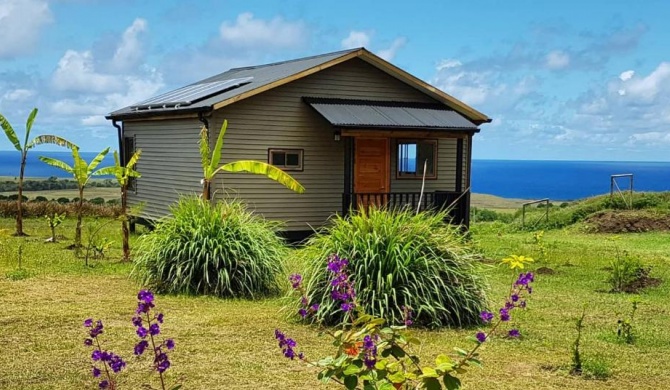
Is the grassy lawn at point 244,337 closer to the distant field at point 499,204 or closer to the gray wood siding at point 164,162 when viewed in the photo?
the gray wood siding at point 164,162

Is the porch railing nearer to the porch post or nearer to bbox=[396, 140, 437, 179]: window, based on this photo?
the porch post

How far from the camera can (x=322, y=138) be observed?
17.5 meters

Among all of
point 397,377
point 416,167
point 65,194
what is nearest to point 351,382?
point 397,377

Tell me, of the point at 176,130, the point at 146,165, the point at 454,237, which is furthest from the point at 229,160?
the point at 454,237

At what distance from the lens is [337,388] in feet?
19.9

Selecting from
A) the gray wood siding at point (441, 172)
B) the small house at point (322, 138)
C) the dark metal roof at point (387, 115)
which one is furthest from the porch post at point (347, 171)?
the gray wood siding at point (441, 172)

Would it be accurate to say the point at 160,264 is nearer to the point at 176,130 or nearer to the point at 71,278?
the point at 71,278

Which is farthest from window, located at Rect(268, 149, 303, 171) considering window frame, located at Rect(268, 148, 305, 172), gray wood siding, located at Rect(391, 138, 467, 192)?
gray wood siding, located at Rect(391, 138, 467, 192)

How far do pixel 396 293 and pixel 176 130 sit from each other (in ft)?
35.3

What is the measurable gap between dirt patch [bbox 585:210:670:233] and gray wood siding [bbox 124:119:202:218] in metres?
12.6

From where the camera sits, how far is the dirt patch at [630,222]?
22.3 meters

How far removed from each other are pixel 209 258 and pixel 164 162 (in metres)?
8.65

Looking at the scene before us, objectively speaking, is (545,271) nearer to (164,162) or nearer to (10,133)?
(164,162)

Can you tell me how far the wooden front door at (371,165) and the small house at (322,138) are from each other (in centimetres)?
2
